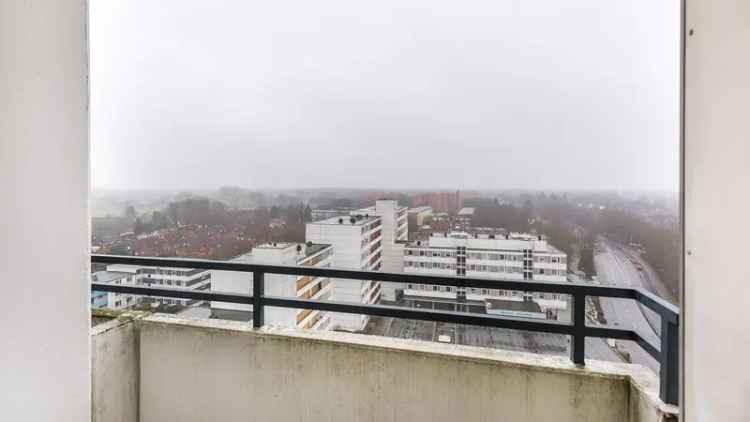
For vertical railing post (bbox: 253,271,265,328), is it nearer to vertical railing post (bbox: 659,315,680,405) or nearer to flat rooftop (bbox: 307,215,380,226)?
flat rooftop (bbox: 307,215,380,226)

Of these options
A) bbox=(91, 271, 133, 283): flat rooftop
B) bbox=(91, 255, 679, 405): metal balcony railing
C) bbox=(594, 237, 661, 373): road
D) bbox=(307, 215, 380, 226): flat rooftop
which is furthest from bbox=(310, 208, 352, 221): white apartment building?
A: bbox=(594, 237, 661, 373): road

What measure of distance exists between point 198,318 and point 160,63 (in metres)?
1.86

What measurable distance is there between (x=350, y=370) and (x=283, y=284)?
0.70m

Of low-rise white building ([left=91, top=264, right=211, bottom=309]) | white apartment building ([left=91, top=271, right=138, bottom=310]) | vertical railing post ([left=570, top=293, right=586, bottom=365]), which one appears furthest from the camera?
white apartment building ([left=91, top=271, right=138, bottom=310])

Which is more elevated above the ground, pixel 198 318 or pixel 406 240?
pixel 406 240

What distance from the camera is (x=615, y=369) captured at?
1758 millimetres

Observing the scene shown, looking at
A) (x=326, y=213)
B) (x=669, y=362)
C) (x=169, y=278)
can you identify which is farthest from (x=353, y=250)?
(x=669, y=362)
